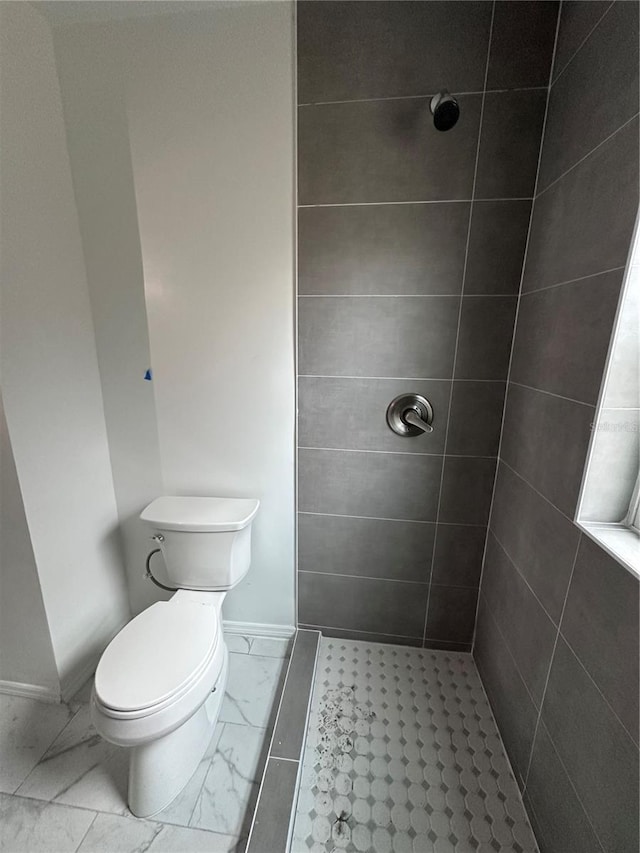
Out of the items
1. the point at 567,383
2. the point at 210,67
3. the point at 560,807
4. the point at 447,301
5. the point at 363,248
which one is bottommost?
the point at 560,807

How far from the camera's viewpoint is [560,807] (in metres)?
0.87

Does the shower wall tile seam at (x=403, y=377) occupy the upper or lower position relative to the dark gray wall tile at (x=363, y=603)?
upper

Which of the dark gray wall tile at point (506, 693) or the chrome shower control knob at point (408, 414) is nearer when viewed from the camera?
the dark gray wall tile at point (506, 693)

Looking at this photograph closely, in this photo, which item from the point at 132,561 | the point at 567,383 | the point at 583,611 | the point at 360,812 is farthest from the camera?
the point at 132,561

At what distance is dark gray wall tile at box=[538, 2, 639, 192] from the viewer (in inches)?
29.7

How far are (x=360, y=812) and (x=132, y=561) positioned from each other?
4.28 feet

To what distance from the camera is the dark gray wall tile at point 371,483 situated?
139 cm

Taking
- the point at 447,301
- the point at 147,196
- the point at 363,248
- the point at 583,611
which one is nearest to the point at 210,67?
the point at 147,196

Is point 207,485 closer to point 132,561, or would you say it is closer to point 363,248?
point 132,561

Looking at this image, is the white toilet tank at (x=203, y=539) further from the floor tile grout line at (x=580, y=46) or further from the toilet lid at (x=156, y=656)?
the floor tile grout line at (x=580, y=46)

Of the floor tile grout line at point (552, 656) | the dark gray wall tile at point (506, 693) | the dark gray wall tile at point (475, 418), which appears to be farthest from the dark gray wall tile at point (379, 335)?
the dark gray wall tile at point (506, 693)

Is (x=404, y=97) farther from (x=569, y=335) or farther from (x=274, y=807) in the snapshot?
(x=274, y=807)

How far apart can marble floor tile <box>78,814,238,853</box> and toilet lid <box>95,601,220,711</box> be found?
42cm

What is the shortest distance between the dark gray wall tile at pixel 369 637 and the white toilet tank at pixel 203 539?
0.54 m
